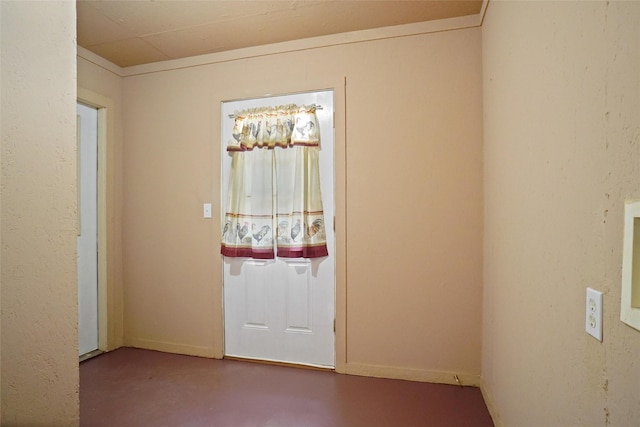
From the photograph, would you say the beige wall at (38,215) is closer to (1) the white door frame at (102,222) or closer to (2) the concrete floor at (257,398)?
(2) the concrete floor at (257,398)

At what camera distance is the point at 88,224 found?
2.61m

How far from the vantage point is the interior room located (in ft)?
2.65

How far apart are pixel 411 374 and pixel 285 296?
1.06 m

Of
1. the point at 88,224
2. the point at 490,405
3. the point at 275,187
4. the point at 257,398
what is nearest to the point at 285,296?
the point at 257,398

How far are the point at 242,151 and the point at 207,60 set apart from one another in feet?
2.79

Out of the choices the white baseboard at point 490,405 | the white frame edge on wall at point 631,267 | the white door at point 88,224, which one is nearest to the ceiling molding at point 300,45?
the white door at point 88,224

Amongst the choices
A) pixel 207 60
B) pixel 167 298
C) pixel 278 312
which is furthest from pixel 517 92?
pixel 167 298

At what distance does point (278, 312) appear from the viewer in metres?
2.42

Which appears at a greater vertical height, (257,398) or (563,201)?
(563,201)

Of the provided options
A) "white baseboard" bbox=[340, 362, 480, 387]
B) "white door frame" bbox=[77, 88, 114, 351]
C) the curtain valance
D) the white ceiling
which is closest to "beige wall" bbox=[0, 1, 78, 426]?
the white ceiling

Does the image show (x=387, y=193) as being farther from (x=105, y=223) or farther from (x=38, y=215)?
(x=105, y=223)

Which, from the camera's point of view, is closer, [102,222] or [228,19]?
[228,19]

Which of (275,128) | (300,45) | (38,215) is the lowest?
(38,215)

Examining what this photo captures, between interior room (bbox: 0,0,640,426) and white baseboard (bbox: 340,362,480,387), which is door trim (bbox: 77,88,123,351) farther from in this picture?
white baseboard (bbox: 340,362,480,387)
